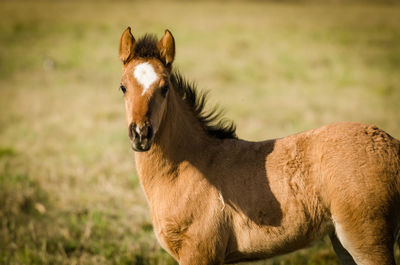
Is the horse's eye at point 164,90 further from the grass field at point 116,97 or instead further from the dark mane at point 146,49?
the grass field at point 116,97

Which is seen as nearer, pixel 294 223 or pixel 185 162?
pixel 294 223

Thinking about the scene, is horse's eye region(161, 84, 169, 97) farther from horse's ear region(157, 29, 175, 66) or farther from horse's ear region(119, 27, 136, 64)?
horse's ear region(119, 27, 136, 64)

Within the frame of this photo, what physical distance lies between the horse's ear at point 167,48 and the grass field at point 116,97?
2594mm

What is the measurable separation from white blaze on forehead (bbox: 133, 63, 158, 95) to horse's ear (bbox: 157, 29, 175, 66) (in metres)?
0.30

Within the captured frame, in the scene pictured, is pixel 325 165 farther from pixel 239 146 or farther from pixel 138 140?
pixel 138 140

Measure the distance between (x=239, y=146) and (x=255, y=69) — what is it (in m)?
13.9

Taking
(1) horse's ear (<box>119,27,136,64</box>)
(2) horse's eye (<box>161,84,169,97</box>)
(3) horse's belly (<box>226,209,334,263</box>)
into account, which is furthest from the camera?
(1) horse's ear (<box>119,27,136,64</box>)

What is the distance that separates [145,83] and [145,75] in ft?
0.27

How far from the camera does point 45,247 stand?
4.71 m

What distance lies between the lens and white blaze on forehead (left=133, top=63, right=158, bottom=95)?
3.06 m

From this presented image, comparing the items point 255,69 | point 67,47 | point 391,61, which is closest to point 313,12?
point 391,61

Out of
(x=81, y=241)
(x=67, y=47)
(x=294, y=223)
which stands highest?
(x=67, y=47)

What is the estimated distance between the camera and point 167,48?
3375 mm

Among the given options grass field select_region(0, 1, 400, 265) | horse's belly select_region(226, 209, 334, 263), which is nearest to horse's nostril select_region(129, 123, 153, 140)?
horse's belly select_region(226, 209, 334, 263)
